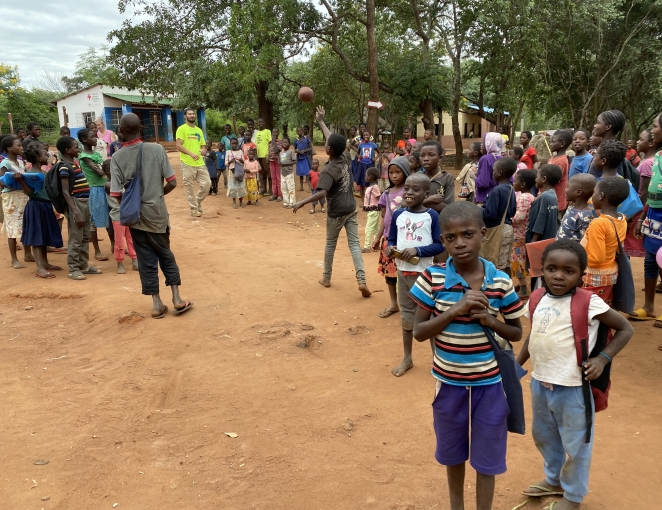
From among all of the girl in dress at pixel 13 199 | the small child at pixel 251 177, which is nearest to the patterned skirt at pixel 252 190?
the small child at pixel 251 177

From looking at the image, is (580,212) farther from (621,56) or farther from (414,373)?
(621,56)

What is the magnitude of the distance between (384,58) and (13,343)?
18.3m

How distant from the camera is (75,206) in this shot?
679cm


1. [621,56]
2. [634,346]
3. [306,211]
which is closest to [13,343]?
[634,346]

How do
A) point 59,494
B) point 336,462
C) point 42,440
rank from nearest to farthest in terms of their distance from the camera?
point 59,494
point 336,462
point 42,440

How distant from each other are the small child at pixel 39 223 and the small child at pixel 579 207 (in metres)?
6.40

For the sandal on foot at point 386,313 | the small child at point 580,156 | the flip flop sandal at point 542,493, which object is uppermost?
the small child at point 580,156

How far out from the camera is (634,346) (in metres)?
4.70

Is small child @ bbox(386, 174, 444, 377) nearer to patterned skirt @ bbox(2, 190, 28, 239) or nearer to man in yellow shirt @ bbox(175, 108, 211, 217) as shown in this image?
patterned skirt @ bbox(2, 190, 28, 239)

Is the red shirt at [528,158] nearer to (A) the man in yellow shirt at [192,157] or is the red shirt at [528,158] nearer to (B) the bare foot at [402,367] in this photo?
(B) the bare foot at [402,367]

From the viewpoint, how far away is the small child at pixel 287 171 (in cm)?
1225

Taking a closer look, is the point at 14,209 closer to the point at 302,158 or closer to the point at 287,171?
the point at 287,171

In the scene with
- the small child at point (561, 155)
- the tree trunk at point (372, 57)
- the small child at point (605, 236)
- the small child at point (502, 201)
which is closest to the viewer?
the small child at point (605, 236)

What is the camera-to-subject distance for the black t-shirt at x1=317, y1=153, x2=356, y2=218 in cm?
599
